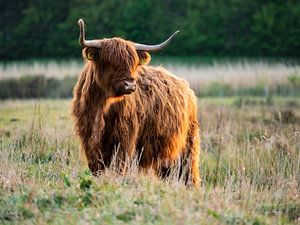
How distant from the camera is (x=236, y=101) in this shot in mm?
19562

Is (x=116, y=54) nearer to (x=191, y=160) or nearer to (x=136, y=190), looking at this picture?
(x=136, y=190)

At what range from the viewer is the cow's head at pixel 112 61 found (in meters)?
7.96

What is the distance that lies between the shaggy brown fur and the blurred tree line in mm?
31251

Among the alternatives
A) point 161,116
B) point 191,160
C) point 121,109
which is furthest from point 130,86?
point 191,160

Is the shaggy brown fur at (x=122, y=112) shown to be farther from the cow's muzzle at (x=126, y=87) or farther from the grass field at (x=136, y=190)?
the grass field at (x=136, y=190)

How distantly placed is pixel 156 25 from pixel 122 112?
114 ft

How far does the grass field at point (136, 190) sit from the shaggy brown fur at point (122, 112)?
0.35 metres

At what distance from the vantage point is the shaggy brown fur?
810 cm

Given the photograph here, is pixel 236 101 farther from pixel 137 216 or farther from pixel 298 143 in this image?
pixel 137 216

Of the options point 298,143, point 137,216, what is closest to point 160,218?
point 137,216

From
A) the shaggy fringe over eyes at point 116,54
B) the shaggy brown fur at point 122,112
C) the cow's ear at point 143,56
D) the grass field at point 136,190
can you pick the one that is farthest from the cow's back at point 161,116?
the grass field at point 136,190

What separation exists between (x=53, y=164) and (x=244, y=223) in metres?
3.07

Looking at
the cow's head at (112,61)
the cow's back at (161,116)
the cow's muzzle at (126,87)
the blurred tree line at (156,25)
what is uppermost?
A: the cow's head at (112,61)

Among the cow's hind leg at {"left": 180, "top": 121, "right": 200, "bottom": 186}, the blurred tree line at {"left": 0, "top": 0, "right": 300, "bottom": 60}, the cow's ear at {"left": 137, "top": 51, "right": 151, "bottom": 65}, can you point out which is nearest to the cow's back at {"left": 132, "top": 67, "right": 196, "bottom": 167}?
the cow's hind leg at {"left": 180, "top": 121, "right": 200, "bottom": 186}
